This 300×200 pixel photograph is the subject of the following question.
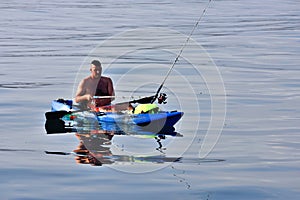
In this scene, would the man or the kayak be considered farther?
the man

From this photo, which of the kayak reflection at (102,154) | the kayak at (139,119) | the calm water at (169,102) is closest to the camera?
the calm water at (169,102)

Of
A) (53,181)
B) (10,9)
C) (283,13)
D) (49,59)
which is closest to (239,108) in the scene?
(53,181)

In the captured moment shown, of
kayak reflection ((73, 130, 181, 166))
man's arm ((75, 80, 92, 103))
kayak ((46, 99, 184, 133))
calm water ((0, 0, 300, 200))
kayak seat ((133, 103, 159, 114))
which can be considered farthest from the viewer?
man's arm ((75, 80, 92, 103))

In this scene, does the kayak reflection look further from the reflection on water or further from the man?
the man

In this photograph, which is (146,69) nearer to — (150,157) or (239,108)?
(239,108)

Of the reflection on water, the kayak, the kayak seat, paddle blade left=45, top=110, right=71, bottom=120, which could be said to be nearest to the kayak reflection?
the reflection on water

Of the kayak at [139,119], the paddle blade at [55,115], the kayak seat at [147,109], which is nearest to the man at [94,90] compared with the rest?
the kayak at [139,119]

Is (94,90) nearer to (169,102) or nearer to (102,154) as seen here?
(169,102)

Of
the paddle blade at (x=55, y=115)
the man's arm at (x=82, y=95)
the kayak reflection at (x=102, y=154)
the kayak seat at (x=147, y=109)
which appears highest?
the man's arm at (x=82, y=95)

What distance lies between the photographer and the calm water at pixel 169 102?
15.6m

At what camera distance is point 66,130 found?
72.5ft

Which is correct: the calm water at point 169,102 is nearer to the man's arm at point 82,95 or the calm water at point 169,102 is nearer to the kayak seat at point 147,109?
the kayak seat at point 147,109

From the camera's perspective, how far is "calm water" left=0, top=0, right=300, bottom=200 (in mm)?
15641

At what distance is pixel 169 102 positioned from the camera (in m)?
26.1
